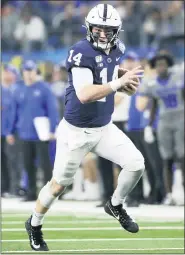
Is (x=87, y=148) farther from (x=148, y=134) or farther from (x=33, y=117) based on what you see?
(x=33, y=117)

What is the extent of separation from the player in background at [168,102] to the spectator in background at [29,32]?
22.3 ft

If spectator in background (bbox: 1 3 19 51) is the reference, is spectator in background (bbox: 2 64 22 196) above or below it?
below

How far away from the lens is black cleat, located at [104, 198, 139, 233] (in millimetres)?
9086

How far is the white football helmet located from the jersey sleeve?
140 mm

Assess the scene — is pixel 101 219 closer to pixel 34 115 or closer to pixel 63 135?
pixel 34 115

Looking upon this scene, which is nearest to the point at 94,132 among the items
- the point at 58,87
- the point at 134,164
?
the point at 134,164

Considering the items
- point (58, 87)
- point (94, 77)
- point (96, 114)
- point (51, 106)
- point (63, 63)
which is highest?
point (94, 77)

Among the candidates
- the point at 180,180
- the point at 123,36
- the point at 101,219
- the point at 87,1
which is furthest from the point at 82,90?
the point at 87,1

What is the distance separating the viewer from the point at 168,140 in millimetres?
13789

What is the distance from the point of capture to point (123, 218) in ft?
30.0

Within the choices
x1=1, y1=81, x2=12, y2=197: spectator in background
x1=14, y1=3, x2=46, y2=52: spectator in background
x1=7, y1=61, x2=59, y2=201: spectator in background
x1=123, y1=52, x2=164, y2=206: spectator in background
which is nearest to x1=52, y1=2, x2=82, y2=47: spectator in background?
x1=14, y1=3, x2=46, y2=52: spectator in background

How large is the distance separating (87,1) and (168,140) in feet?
24.3

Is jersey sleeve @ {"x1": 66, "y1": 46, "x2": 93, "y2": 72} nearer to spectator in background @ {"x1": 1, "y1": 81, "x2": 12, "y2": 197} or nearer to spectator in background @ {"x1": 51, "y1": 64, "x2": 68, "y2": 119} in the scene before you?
spectator in background @ {"x1": 1, "y1": 81, "x2": 12, "y2": 197}

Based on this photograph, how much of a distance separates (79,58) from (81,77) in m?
0.16
